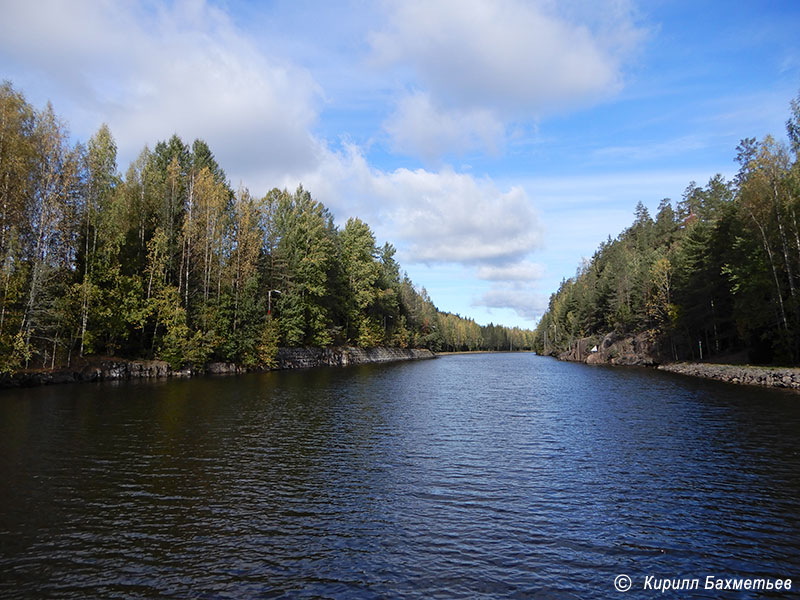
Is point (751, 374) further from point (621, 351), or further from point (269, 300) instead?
point (269, 300)

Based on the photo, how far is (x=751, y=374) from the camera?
43.2 m

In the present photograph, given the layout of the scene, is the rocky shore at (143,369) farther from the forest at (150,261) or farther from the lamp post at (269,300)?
the lamp post at (269,300)

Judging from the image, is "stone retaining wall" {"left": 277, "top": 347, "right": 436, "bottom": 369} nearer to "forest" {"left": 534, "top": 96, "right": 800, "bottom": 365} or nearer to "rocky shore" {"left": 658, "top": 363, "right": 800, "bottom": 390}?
"forest" {"left": 534, "top": 96, "right": 800, "bottom": 365}

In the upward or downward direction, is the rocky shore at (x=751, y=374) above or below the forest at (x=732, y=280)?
below

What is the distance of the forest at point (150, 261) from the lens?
3750 cm

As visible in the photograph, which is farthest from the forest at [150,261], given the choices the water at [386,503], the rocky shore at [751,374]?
the rocky shore at [751,374]

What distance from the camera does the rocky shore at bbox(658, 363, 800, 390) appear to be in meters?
38.7

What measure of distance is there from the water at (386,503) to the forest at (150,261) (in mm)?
18464

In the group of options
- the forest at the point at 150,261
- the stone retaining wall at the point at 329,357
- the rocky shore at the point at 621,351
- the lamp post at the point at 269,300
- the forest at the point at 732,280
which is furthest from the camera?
the rocky shore at the point at 621,351

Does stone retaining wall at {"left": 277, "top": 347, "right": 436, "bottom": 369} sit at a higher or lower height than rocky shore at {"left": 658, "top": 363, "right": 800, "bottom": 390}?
higher

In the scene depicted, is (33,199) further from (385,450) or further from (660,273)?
(660,273)

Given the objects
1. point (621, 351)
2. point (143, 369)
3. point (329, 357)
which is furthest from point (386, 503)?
point (621, 351)

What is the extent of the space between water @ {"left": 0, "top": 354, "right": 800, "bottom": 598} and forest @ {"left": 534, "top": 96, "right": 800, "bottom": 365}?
78.6ft

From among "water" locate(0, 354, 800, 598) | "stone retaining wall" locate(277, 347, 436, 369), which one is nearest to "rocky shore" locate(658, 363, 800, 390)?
"water" locate(0, 354, 800, 598)
